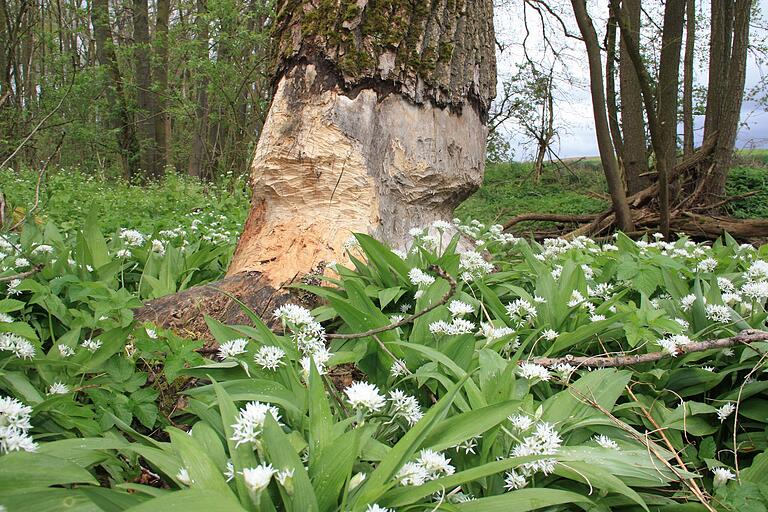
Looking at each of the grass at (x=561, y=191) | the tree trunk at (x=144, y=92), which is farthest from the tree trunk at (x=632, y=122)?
→ the tree trunk at (x=144, y=92)

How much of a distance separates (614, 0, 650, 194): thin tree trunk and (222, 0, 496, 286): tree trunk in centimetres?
573

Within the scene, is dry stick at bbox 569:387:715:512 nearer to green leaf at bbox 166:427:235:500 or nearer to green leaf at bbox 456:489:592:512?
green leaf at bbox 456:489:592:512

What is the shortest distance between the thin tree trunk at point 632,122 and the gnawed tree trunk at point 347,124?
5.72 meters

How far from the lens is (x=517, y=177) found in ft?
54.9

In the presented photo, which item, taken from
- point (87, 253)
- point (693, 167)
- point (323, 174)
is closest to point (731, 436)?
point (323, 174)

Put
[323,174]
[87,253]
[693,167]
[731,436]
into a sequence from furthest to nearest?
[693,167], [323,174], [87,253], [731,436]

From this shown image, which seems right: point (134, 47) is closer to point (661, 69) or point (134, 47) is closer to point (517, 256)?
point (661, 69)

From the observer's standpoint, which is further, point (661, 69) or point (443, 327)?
point (661, 69)

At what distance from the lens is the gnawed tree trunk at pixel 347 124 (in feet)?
8.72

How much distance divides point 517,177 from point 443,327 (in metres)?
15.8

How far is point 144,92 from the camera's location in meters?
12.9

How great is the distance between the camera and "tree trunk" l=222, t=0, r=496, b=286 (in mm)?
2658

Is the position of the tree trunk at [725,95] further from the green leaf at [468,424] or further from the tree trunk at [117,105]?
the tree trunk at [117,105]

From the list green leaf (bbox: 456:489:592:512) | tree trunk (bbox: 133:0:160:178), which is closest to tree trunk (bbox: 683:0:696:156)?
green leaf (bbox: 456:489:592:512)
